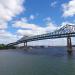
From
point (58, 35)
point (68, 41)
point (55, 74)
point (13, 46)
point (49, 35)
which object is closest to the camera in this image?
point (55, 74)

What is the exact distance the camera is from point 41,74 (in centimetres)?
2695

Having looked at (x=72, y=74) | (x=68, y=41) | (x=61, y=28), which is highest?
(x=61, y=28)

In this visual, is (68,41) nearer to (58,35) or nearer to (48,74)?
(58,35)

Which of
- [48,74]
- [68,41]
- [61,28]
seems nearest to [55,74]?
[48,74]

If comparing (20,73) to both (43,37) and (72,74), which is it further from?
(43,37)

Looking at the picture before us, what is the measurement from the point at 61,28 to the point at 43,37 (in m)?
12.1

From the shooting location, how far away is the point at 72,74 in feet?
88.8

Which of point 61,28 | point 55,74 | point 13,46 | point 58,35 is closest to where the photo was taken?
point 55,74

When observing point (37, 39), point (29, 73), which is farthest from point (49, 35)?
point (29, 73)

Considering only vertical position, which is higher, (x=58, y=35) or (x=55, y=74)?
(x=58, y=35)

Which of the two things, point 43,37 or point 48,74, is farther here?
point 43,37

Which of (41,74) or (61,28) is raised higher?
(61,28)

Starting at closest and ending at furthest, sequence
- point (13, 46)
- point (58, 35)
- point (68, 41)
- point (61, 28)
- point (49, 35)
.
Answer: point (68, 41) → point (58, 35) → point (49, 35) → point (61, 28) → point (13, 46)

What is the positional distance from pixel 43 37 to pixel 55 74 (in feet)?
267
